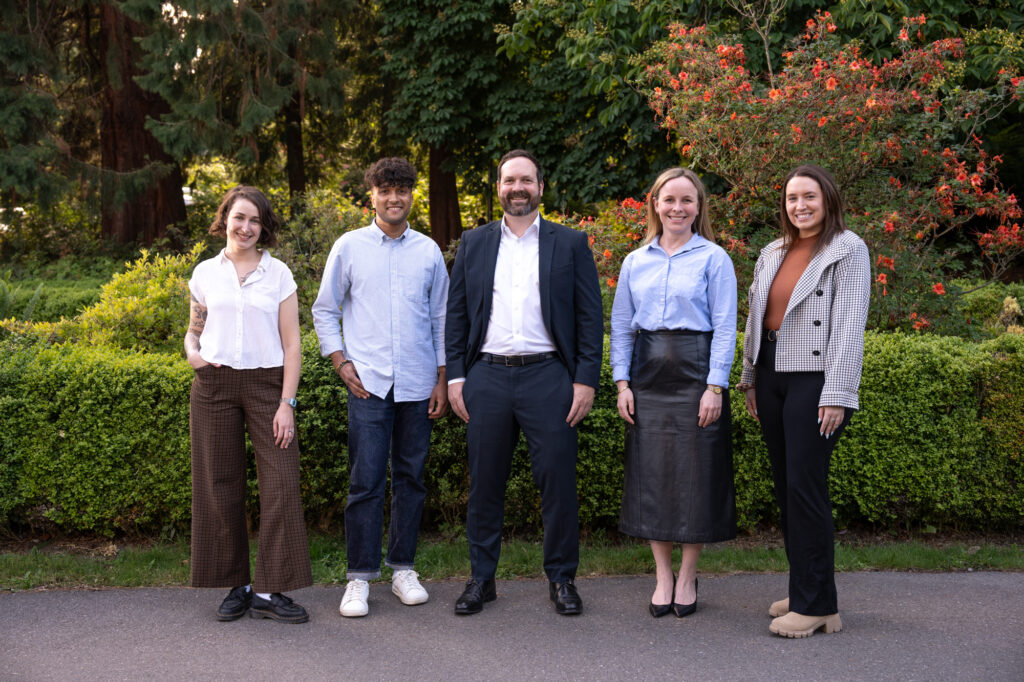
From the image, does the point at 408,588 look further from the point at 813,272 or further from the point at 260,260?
the point at 813,272

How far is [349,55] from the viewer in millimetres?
17734

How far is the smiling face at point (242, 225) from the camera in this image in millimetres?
4293

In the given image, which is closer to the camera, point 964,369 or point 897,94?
point 964,369

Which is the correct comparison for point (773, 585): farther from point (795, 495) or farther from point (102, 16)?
point (102, 16)

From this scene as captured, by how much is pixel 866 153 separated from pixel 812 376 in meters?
3.31

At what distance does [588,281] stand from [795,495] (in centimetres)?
140

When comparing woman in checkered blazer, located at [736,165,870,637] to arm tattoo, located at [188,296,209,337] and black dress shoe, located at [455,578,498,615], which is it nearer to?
black dress shoe, located at [455,578,498,615]

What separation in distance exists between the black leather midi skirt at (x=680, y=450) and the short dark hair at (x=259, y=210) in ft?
6.38

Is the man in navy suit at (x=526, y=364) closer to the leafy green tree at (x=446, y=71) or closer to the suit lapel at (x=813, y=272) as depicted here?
the suit lapel at (x=813, y=272)

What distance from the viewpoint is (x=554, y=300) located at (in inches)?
171

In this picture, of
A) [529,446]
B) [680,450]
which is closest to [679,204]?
[680,450]

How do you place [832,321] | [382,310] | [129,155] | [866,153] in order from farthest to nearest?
[129,155] < [866,153] < [382,310] < [832,321]

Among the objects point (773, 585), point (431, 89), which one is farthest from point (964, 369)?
point (431, 89)

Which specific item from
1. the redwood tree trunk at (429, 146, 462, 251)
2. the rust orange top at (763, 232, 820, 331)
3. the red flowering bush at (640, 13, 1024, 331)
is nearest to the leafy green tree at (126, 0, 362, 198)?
the redwood tree trunk at (429, 146, 462, 251)
